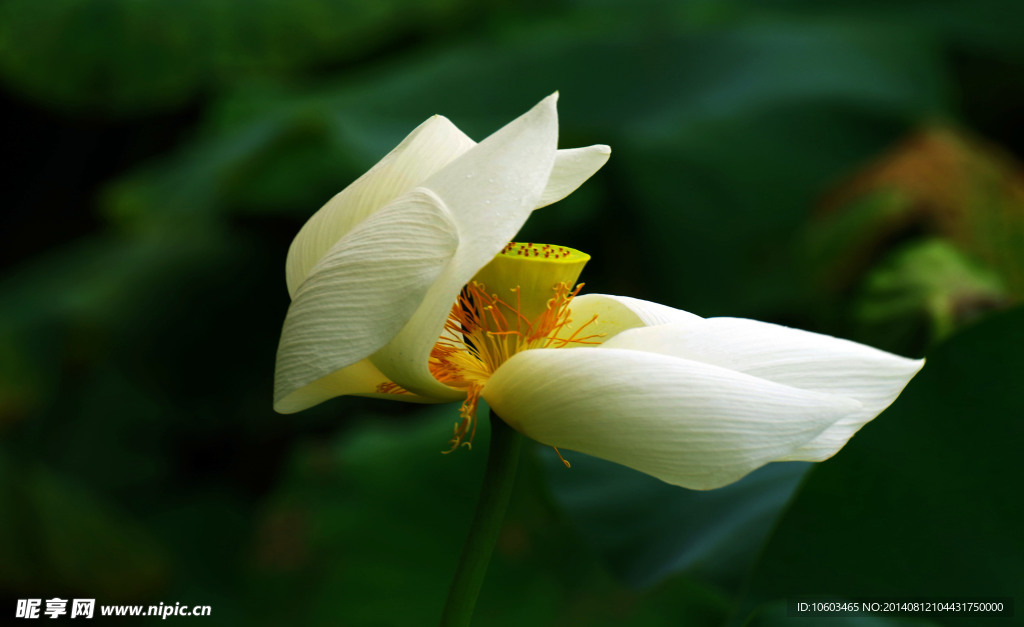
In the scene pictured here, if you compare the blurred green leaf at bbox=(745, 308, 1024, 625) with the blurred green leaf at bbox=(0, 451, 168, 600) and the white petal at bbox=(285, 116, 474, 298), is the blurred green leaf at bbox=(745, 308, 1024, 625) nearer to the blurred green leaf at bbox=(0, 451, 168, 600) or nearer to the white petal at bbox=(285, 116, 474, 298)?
the white petal at bbox=(285, 116, 474, 298)

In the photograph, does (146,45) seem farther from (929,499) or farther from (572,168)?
(929,499)

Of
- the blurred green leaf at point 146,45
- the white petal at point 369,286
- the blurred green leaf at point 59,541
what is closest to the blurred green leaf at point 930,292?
the white petal at point 369,286

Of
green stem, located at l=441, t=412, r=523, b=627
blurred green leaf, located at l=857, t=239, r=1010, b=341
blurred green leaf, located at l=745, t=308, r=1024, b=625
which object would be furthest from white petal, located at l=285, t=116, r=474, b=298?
blurred green leaf, located at l=857, t=239, r=1010, b=341

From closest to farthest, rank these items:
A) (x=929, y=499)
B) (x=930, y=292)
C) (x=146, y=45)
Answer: (x=929, y=499) < (x=930, y=292) < (x=146, y=45)

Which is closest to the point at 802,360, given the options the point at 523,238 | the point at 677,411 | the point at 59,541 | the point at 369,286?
the point at 677,411

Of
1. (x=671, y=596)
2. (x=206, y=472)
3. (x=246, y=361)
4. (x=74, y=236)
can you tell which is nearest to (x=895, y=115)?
(x=671, y=596)

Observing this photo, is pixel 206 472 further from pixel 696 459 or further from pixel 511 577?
pixel 696 459

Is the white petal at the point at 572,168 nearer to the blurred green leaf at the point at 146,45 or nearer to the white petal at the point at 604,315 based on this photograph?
the white petal at the point at 604,315
